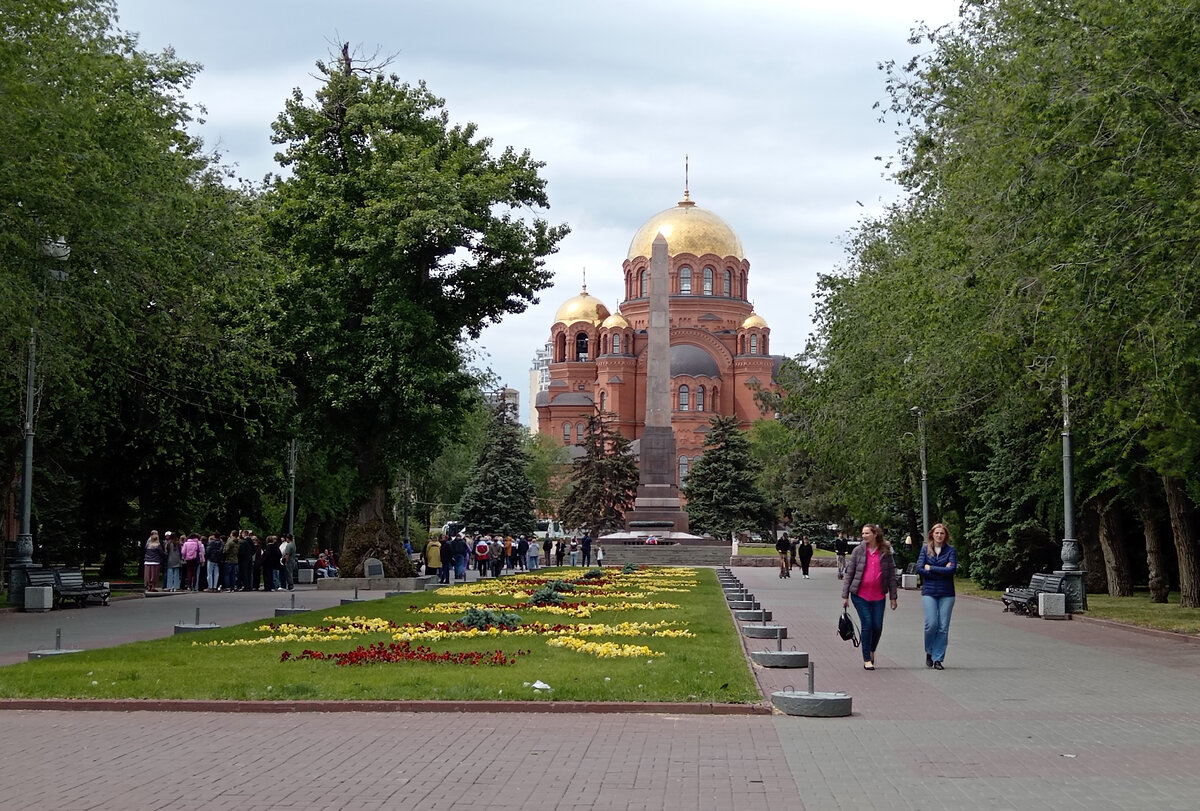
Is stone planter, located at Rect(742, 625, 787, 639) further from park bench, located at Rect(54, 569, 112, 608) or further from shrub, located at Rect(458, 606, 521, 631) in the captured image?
park bench, located at Rect(54, 569, 112, 608)

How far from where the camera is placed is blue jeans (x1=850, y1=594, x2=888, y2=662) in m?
14.8

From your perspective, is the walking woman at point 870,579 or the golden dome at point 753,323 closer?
the walking woman at point 870,579

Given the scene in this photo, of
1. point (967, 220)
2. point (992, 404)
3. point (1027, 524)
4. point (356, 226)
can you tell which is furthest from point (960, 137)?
point (356, 226)

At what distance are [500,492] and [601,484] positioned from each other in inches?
404

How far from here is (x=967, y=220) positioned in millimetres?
19891

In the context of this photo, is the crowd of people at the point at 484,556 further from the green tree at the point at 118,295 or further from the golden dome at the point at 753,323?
the golden dome at the point at 753,323

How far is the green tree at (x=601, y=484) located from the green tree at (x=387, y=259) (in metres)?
54.7

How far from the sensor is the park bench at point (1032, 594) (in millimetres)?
23709

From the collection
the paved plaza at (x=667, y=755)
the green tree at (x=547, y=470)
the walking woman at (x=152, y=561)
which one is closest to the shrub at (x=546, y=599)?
the paved plaza at (x=667, y=755)

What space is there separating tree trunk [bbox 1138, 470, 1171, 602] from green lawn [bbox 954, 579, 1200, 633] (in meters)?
0.36

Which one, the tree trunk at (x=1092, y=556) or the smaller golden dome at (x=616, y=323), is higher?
the smaller golden dome at (x=616, y=323)

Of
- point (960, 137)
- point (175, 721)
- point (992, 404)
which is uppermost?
point (960, 137)

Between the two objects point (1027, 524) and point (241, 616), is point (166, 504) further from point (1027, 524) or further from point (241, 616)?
point (1027, 524)

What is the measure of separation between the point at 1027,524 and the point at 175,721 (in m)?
25.2
